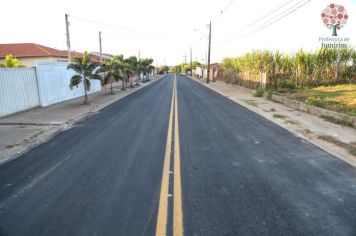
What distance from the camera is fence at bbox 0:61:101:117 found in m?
13.6

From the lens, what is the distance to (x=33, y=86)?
→ 16203 millimetres

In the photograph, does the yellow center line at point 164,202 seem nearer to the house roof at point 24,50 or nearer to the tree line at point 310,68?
the tree line at point 310,68

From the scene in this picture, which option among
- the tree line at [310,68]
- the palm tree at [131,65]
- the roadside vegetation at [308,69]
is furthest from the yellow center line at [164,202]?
the palm tree at [131,65]

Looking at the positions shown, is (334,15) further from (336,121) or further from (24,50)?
(24,50)

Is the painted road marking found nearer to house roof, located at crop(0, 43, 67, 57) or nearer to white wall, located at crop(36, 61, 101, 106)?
white wall, located at crop(36, 61, 101, 106)

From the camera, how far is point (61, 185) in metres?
5.14

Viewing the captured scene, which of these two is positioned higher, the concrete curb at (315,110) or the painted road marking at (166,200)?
the concrete curb at (315,110)

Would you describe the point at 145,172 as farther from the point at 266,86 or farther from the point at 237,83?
the point at 237,83

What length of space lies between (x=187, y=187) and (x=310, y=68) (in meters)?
22.3

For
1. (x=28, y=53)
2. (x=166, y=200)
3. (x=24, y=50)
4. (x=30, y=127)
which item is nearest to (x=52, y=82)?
(x=30, y=127)

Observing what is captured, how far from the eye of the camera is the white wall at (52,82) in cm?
1702

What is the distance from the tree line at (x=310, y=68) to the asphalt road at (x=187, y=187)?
1628 cm

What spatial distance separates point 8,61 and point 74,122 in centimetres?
1347

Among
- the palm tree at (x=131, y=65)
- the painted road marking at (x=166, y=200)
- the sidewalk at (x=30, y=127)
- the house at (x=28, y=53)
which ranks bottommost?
the sidewalk at (x=30, y=127)
